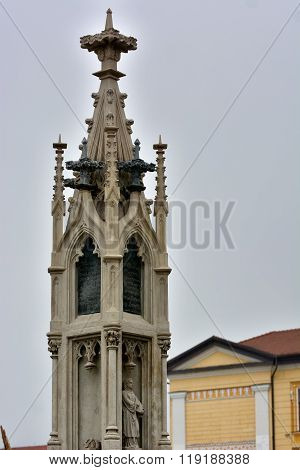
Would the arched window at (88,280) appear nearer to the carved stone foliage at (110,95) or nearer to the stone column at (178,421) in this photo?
the carved stone foliage at (110,95)

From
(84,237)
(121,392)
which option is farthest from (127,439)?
(84,237)

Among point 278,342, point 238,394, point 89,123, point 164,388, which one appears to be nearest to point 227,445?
point 238,394

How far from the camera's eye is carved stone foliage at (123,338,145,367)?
27484 millimetres

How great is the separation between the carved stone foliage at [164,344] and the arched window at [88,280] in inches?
43.7

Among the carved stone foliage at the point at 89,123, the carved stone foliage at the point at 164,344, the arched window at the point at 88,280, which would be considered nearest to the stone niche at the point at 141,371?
the carved stone foliage at the point at 164,344

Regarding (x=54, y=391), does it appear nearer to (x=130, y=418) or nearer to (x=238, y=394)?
(x=130, y=418)

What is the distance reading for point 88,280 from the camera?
1093 inches

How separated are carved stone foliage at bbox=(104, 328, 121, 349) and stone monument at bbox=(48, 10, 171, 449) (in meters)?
0.01

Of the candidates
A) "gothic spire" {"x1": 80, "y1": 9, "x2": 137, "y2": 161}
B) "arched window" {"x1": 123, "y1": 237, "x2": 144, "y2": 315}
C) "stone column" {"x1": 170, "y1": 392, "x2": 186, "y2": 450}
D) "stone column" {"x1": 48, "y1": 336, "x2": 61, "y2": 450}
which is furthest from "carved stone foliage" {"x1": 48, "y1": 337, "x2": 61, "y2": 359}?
"stone column" {"x1": 170, "y1": 392, "x2": 186, "y2": 450}

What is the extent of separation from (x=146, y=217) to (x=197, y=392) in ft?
16.1

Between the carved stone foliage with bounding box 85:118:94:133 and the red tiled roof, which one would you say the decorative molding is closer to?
the red tiled roof

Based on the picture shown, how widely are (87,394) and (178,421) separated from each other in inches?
180

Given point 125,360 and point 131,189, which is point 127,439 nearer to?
point 125,360

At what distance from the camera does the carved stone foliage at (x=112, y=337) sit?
26969mm
